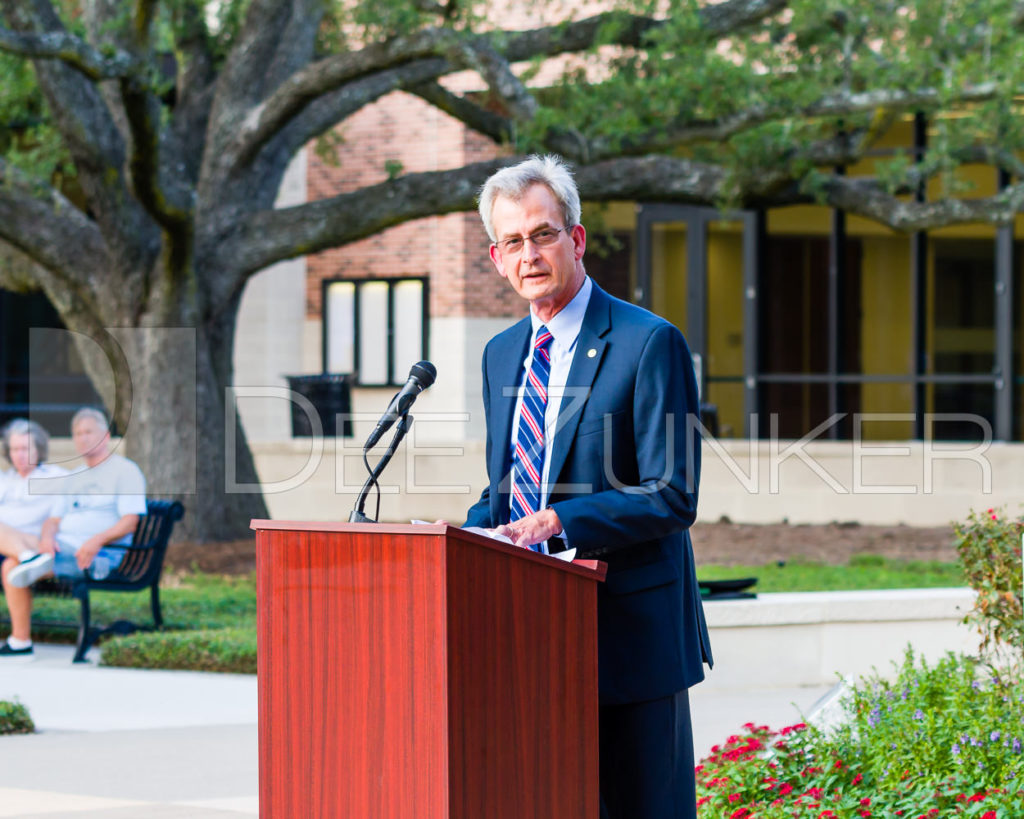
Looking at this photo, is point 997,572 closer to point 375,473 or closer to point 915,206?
point 375,473

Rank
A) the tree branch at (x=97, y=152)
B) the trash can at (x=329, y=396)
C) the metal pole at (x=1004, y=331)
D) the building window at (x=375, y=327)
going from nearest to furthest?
the tree branch at (x=97, y=152)
the metal pole at (x=1004, y=331)
the trash can at (x=329, y=396)
the building window at (x=375, y=327)

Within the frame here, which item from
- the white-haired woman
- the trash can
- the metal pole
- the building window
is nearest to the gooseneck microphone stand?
the white-haired woman

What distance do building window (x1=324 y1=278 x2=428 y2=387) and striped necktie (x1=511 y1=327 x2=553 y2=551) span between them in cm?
1823

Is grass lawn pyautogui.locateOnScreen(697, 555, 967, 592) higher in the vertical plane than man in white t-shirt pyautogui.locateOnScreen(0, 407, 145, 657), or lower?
lower

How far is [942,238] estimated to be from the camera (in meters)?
21.4

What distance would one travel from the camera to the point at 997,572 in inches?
229

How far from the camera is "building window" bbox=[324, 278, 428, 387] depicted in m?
21.7

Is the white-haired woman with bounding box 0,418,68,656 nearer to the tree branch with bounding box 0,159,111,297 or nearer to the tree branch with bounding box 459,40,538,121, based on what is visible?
the tree branch with bounding box 0,159,111,297

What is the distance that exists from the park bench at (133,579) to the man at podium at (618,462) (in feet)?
22.8

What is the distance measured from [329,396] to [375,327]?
2.35 metres

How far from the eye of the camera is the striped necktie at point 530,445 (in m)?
3.20

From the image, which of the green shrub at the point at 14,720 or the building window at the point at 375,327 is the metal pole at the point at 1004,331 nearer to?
the building window at the point at 375,327

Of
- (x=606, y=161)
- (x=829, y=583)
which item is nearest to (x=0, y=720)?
(x=829, y=583)

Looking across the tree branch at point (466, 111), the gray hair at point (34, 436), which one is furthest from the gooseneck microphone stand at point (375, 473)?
the tree branch at point (466, 111)
